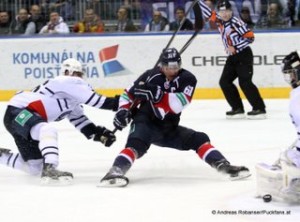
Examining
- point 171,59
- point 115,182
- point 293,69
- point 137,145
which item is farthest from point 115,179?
point 293,69

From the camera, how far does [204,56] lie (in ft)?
30.7

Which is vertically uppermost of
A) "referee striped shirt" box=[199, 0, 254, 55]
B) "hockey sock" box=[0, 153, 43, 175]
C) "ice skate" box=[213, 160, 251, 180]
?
"referee striped shirt" box=[199, 0, 254, 55]

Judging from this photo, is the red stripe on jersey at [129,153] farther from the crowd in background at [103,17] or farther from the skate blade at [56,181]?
the crowd in background at [103,17]

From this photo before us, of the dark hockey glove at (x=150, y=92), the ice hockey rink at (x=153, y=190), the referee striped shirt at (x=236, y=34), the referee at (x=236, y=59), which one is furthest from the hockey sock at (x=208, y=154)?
the referee striped shirt at (x=236, y=34)

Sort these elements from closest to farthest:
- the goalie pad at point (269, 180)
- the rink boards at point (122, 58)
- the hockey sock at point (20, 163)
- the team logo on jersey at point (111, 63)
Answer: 1. the goalie pad at point (269, 180)
2. the hockey sock at point (20, 163)
3. the rink boards at point (122, 58)
4. the team logo on jersey at point (111, 63)

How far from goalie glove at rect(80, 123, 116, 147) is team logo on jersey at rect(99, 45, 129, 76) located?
4.49 meters

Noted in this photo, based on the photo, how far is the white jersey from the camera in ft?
15.6

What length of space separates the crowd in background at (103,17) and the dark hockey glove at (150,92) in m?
4.98

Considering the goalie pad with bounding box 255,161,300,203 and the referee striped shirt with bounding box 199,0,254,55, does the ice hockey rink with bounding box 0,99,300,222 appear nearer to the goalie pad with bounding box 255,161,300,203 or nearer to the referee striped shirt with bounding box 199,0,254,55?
the goalie pad with bounding box 255,161,300,203

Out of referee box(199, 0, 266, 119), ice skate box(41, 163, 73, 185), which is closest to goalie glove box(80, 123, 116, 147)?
ice skate box(41, 163, 73, 185)

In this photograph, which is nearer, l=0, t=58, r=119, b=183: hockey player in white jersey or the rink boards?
l=0, t=58, r=119, b=183: hockey player in white jersey

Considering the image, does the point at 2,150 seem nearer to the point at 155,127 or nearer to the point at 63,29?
the point at 155,127

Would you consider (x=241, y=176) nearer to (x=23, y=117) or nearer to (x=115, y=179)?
(x=115, y=179)

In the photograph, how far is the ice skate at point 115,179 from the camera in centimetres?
443
